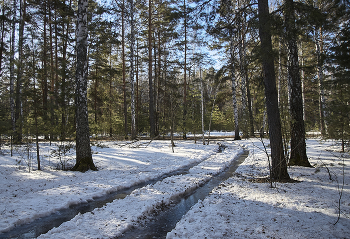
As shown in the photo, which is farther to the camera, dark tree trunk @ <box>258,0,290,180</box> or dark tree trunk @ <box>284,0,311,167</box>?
dark tree trunk @ <box>284,0,311,167</box>

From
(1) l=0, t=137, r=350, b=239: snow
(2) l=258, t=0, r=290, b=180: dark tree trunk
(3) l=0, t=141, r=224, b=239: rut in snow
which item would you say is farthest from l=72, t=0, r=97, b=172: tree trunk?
(2) l=258, t=0, r=290, b=180: dark tree trunk

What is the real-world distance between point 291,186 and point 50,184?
21.8ft

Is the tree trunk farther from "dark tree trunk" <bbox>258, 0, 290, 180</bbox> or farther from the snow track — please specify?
"dark tree trunk" <bbox>258, 0, 290, 180</bbox>

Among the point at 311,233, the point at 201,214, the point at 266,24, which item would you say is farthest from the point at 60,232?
the point at 266,24

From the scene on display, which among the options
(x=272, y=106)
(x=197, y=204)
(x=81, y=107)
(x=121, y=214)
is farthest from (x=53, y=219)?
(x=272, y=106)

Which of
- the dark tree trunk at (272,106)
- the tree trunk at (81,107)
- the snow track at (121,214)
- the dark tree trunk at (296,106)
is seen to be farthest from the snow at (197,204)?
the dark tree trunk at (272,106)

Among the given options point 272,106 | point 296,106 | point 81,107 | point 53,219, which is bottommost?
point 53,219

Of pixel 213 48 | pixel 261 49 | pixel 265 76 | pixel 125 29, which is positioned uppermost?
pixel 125 29

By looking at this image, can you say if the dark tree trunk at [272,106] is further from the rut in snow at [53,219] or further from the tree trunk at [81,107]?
the tree trunk at [81,107]

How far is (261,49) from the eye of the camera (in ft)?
17.5

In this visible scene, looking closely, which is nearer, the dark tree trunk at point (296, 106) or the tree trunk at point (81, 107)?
the dark tree trunk at point (296, 106)

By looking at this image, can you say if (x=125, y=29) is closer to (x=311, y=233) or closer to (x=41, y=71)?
(x=41, y=71)

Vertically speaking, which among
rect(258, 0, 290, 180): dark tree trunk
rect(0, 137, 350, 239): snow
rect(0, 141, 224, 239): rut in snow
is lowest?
rect(0, 141, 224, 239): rut in snow

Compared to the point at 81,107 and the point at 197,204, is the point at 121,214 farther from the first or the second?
the point at 81,107
